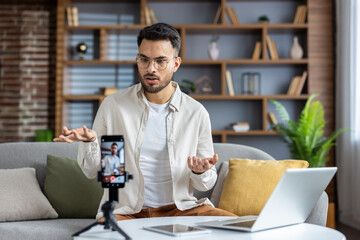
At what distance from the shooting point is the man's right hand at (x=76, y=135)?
1.46 m

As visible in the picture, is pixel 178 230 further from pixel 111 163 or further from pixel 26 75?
pixel 26 75

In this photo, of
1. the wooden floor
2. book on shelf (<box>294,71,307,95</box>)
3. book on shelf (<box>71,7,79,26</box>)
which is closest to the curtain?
the wooden floor

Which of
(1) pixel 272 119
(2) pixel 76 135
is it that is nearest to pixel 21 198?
(2) pixel 76 135

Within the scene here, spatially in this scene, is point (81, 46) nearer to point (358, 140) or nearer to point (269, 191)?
point (358, 140)

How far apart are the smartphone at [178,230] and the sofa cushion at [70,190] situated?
1242 millimetres

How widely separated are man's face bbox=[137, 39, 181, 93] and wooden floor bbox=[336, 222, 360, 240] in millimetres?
2621

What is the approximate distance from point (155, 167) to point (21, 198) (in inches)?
36.0

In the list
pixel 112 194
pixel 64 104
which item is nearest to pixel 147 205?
pixel 112 194

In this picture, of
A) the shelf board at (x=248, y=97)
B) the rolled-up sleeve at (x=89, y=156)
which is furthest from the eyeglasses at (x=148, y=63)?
the shelf board at (x=248, y=97)

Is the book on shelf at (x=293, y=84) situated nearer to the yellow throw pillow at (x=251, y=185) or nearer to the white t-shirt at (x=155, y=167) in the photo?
the yellow throw pillow at (x=251, y=185)

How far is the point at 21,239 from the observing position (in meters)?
2.24

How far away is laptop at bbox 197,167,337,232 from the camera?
4.27ft

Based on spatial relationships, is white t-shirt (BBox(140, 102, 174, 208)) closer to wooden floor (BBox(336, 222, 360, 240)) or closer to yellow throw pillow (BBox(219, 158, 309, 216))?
yellow throw pillow (BBox(219, 158, 309, 216))

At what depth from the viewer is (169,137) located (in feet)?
6.59
